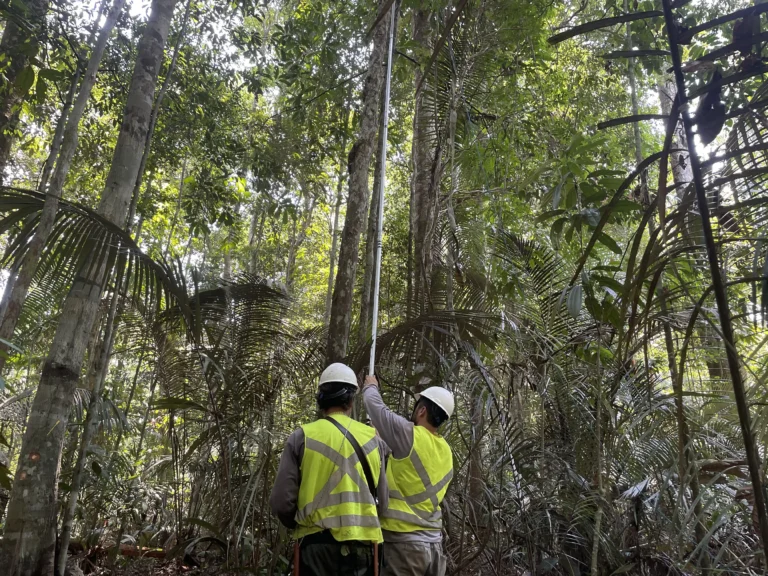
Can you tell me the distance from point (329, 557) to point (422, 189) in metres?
4.18

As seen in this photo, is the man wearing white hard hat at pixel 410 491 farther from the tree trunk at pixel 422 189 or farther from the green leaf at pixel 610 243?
the tree trunk at pixel 422 189

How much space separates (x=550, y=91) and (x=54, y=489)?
7.43 meters

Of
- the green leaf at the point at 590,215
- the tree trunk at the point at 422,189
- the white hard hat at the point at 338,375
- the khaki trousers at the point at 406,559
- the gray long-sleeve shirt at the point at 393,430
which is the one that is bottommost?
the khaki trousers at the point at 406,559

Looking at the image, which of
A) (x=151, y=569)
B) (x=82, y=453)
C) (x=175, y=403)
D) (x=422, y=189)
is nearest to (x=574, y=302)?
(x=175, y=403)

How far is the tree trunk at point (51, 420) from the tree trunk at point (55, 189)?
28cm

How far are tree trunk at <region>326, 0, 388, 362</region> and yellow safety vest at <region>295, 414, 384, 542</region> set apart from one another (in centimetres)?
125

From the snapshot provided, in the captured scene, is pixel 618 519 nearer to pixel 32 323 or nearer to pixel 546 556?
pixel 546 556

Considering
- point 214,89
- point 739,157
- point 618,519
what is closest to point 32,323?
point 214,89

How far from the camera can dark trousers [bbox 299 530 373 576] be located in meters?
2.47

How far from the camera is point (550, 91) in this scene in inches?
307

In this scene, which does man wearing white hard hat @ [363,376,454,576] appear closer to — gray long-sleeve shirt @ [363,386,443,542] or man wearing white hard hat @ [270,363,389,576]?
gray long-sleeve shirt @ [363,386,443,542]

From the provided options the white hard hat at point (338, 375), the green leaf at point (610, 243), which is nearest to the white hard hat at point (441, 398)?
the white hard hat at point (338, 375)

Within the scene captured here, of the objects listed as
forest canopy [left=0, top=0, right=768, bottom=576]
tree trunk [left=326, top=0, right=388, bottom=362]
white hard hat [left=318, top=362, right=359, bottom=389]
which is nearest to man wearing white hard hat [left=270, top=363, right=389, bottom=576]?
white hard hat [left=318, top=362, right=359, bottom=389]

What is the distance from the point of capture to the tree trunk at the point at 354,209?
3844mm
